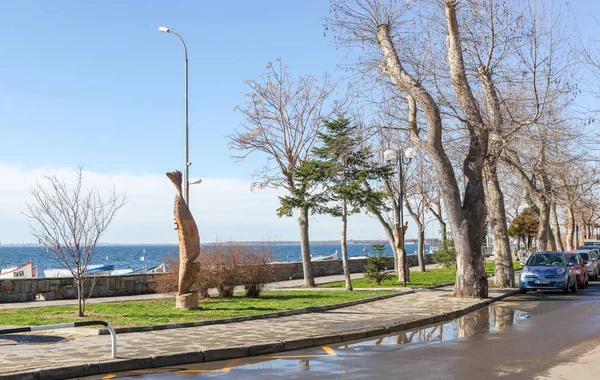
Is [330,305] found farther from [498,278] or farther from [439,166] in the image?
[498,278]

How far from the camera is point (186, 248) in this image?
17.2 meters

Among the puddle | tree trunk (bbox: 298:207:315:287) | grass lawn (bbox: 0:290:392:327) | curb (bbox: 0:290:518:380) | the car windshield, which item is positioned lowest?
curb (bbox: 0:290:518:380)

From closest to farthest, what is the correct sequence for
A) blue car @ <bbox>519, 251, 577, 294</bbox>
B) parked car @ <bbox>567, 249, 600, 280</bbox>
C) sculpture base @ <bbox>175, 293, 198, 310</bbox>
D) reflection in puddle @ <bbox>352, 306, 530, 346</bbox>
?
reflection in puddle @ <bbox>352, 306, 530, 346</bbox>, sculpture base @ <bbox>175, 293, 198, 310</bbox>, blue car @ <bbox>519, 251, 577, 294</bbox>, parked car @ <bbox>567, 249, 600, 280</bbox>

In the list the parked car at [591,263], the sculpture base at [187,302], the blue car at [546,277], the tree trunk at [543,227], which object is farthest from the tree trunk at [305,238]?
the tree trunk at [543,227]

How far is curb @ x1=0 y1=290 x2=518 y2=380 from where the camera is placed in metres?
9.41

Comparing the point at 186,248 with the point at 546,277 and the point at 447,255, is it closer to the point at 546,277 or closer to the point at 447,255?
the point at 546,277

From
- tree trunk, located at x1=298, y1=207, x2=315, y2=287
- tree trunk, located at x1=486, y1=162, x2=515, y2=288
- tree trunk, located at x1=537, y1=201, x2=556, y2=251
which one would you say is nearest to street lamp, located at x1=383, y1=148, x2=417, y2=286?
tree trunk, located at x1=486, y1=162, x2=515, y2=288

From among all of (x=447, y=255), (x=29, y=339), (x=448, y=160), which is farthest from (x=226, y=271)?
(x=447, y=255)

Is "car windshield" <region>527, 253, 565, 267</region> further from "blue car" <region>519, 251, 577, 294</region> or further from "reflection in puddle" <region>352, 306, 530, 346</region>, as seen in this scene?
"reflection in puddle" <region>352, 306, 530, 346</region>

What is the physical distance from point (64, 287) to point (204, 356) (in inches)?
513

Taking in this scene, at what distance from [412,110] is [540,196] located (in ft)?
58.6

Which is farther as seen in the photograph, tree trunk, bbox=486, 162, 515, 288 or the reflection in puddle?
tree trunk, bbox=486, 162, 515, 288

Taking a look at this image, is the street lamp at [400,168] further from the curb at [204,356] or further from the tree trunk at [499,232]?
the curb at [204,356]

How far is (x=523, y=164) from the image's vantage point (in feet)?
112
